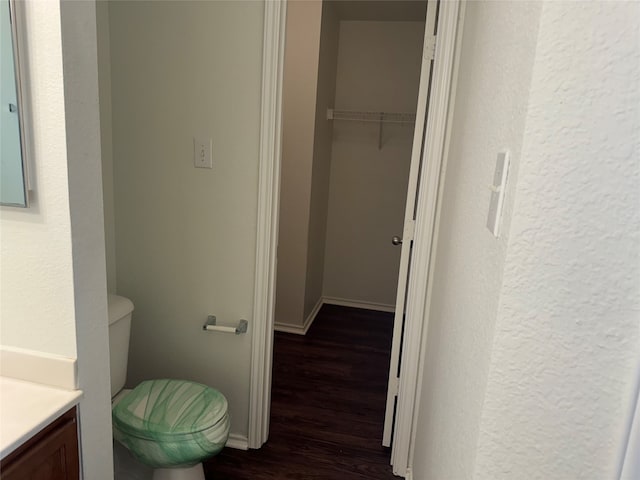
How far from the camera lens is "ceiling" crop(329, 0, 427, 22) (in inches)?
123

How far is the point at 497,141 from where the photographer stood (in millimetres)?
873

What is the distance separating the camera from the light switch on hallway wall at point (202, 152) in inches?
72.6

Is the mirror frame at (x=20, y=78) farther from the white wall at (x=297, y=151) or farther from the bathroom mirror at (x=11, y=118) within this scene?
the white wall at (x=297, y=151)

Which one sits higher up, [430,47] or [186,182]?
[430,47]

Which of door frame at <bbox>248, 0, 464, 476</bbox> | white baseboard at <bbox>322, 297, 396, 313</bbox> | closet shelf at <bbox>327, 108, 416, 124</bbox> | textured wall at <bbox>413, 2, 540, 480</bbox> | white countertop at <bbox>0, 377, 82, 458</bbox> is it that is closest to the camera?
textured wall at <bbox>413, 2, 540, 480</bbox>

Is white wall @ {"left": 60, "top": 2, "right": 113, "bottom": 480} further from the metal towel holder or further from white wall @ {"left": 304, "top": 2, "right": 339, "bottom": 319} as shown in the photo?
white wall @ {"left": 304, "top": 2, "right": 339, "bottom": 319}

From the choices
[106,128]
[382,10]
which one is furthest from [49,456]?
[382,10]

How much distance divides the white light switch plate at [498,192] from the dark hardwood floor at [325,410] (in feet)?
5.17

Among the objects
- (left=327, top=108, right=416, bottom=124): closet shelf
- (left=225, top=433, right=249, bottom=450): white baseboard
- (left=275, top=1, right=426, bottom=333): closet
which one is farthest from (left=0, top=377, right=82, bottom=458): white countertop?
(left=327, top=108, right=416, bottom=124): closet shelf

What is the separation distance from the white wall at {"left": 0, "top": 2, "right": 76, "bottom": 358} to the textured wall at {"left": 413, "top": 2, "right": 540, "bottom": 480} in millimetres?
930

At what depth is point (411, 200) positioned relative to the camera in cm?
187

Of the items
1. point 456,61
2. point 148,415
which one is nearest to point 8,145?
point 148,415

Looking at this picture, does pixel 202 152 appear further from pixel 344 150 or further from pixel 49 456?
pixel 344 150

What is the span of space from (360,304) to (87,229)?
315 cm
